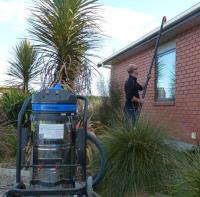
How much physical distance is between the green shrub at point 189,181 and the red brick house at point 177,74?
1880mm

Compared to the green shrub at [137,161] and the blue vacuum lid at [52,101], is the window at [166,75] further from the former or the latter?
the blue vacuum lid at [52,101]

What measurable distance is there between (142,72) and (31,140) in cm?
781

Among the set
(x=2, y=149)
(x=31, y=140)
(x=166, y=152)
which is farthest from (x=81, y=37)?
(x=31, y=140)

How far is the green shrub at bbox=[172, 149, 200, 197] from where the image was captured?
12.6ft

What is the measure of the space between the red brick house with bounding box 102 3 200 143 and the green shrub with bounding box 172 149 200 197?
6.17ft

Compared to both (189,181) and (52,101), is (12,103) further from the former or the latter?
(189,181)

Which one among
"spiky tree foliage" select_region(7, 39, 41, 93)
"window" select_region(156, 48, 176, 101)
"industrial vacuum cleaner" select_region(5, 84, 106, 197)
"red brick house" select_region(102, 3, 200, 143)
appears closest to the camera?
"industrial vacuum cleaner" select_region(5, 84, 106, 197)

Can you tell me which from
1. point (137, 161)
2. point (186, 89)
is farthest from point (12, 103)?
point (137, 161)

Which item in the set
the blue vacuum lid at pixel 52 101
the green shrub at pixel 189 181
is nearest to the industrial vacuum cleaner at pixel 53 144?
the blue vacuum lid at pixel 52 101

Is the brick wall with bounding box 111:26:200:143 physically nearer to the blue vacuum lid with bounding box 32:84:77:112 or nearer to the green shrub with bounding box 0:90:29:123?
the green shrub with bounding box 0:90:29:123

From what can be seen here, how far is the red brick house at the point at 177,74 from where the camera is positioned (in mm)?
8141

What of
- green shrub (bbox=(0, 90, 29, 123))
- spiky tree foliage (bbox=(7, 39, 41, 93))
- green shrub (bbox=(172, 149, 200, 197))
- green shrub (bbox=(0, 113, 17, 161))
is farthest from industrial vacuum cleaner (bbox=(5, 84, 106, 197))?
spiky tree foliage (bbox=(7, 39, 41, 93))

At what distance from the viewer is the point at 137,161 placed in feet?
17.6

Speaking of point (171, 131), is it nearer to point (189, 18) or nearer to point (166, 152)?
point (166, 152)
